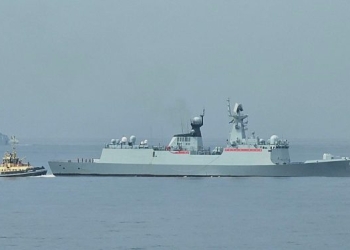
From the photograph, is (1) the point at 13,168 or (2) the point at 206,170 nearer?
(2) the point at 206,170

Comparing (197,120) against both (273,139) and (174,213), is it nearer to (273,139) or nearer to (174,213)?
(273,139)

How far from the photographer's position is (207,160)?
70125mm

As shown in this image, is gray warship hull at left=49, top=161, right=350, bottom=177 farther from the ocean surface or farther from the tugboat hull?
the tugboat hull

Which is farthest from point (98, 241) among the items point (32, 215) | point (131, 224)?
point (32, 215)

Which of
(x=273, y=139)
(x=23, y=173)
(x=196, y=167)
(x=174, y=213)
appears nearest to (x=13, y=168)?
(x=23, y=173)

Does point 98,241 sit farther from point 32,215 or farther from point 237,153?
point 237,153

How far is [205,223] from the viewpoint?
46375 mm

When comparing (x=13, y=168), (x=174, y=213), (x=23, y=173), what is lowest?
(x=174, y=213)

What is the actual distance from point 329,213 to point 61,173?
92.3 ft

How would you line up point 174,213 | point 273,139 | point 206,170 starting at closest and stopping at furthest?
point 174,213, point 273,139, point 206,170

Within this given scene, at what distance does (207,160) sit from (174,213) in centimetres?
2009

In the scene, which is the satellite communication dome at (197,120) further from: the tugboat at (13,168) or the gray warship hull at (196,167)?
the tugboat at (13,168)

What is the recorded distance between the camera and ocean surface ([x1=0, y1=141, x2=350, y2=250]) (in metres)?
41.4

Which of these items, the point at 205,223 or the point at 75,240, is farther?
the point at 205,223
